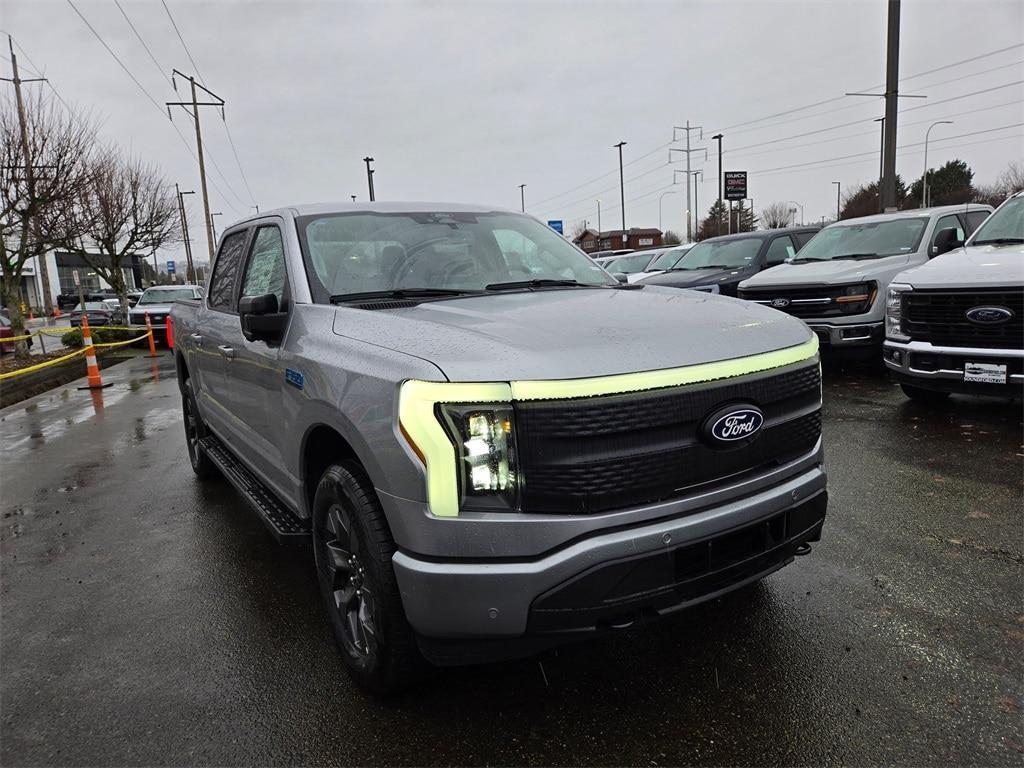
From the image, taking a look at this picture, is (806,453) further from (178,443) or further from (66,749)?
(178,443)

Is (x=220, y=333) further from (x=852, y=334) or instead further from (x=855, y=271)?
(x=855, y=271)

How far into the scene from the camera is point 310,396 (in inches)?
112

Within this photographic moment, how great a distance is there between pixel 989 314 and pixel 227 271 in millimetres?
5712

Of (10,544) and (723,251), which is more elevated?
(723,251)

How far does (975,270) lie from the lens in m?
5.83

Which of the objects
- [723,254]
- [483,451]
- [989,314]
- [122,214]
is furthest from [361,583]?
[122,214]

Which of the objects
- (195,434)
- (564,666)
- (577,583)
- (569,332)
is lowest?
(564,666)

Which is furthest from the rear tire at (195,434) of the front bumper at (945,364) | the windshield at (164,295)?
the windshield at (164,295)

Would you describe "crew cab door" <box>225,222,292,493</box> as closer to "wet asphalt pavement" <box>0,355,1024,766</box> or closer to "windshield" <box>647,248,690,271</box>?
"wet asphalt pavement" <box>0,355,1024,766</box>

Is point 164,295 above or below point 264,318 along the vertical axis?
below

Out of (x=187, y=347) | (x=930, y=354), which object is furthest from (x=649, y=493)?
(x=930, y=354)

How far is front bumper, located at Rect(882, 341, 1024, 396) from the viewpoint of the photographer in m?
5.50

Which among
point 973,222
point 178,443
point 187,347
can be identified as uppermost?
point 973,222

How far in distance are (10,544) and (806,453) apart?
15.9 feet
